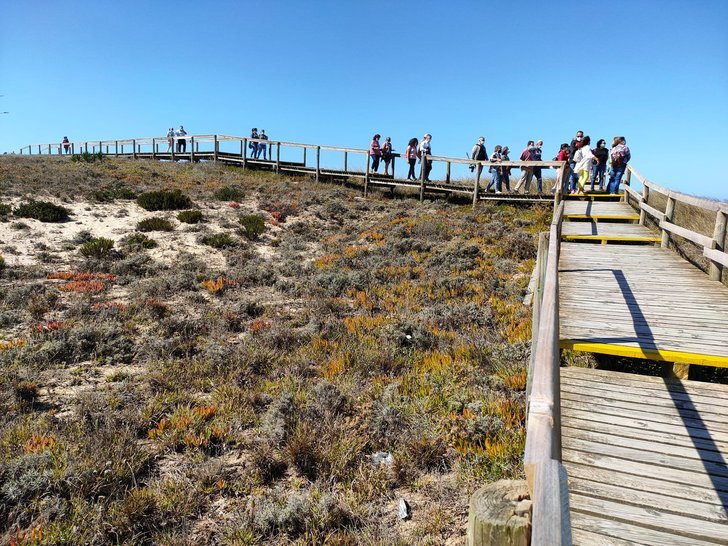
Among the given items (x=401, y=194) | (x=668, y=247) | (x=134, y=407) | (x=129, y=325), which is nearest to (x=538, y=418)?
(x=134, y=407)

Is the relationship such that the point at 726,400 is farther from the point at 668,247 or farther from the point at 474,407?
the point at 668,247

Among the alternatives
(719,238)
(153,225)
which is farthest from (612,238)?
(153,225)

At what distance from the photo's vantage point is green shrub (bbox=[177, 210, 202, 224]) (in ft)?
50.0

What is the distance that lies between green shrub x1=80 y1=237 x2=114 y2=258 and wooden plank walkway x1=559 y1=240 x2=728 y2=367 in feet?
37.9

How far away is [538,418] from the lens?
→ 71.2 inches

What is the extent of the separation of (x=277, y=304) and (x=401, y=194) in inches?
534

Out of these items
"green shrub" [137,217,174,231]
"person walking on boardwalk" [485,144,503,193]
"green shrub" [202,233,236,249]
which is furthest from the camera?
"person walking on boardwalk" [485,144,503,193]

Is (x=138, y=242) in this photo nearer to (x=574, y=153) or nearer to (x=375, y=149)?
(x=375, y=149)

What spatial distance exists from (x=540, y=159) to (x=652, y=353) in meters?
15.7

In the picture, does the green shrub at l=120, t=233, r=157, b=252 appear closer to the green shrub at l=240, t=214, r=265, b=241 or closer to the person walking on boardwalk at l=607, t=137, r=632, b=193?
the green shrub at l=240, t=214, r=265, b=241

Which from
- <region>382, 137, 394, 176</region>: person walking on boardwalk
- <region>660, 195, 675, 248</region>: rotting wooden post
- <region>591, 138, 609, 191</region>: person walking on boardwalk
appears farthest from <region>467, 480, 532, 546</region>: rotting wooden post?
<region>382, 137, 394, 176</region>: person walking on boardwalk

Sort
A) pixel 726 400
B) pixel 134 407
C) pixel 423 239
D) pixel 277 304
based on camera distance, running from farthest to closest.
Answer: pixel 423 239 < pixel 277 304 < pixel 134 407 < pixel 726 400

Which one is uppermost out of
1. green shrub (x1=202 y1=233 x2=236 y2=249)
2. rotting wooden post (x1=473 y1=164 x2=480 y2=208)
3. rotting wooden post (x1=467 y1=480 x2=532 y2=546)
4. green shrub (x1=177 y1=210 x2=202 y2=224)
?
rotting wooden post (x1=473 y1=164 x2=480 y2=208)

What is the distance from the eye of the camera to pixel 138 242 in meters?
13.1
